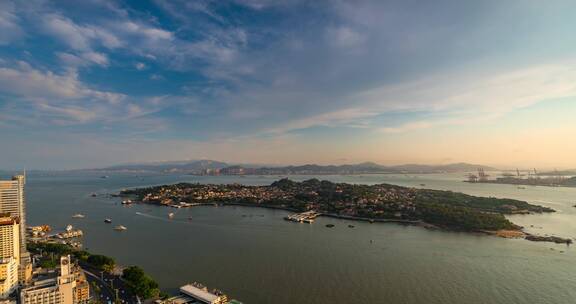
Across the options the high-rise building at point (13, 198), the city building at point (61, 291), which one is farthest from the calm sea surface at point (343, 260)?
the high-rise building at point (13, 198)

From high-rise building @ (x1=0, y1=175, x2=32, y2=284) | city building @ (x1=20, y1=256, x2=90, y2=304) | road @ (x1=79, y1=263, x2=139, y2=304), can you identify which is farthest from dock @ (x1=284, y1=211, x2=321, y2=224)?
high-rise building @ (x1=0, y1=175, x2=32, y2=284)

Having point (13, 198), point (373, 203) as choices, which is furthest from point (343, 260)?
point (13, 198)

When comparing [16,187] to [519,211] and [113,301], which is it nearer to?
[113,301]

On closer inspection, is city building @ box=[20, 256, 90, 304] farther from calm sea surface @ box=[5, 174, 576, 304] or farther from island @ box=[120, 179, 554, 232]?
island @ box=[120, 179, 554, 232]

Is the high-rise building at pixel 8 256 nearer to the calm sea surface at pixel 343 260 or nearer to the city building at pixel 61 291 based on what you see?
the city building at pixel 61 291

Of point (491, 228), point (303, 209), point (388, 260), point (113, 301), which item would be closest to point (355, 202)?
point (303, 209)
